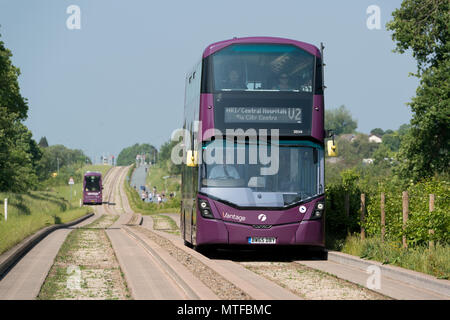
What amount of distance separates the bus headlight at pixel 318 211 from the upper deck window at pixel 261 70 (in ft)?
8.19

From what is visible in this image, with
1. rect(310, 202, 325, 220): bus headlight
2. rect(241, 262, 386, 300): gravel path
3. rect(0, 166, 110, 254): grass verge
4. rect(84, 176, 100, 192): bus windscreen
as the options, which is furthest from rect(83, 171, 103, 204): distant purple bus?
rect(241, 262, 386, 300): gravel path

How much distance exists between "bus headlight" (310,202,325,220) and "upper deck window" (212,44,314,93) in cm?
250

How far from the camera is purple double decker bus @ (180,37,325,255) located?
1634cm

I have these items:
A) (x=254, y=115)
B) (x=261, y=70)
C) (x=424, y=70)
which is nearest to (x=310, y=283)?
(x=254, y=115)

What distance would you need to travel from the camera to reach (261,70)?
16734mm

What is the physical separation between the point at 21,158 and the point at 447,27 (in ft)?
127

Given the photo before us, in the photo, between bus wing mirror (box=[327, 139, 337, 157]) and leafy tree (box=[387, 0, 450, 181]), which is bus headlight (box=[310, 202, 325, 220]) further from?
leafy tree (box=[387, 0, 450, 181])

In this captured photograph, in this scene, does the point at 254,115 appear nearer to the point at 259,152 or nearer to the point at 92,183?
the point at 259,152

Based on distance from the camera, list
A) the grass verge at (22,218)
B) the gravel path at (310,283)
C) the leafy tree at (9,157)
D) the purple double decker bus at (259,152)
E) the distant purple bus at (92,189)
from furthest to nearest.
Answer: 1. the distant purple bus at (92,189)
2. the leafy tree at (9,157)
3. the grass verge at (22,218)
4. the purple double decker bus at (259,152)
5. the gravel path at (310,283)

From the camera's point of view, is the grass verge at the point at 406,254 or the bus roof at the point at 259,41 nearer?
the grass verge at the point at 406,254

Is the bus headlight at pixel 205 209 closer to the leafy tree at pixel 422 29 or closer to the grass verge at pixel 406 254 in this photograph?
the grass verge at pixel 406 254

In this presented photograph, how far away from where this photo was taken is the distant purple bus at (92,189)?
90.8m

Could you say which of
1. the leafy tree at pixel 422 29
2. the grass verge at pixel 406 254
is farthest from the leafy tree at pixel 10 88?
the grass verge at pixel 406 254
